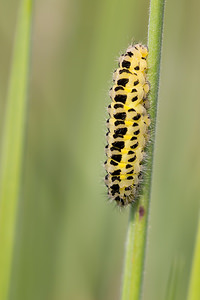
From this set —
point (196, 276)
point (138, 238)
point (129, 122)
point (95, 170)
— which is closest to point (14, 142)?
point (129, 122)

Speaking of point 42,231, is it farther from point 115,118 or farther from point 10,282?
point 115,118

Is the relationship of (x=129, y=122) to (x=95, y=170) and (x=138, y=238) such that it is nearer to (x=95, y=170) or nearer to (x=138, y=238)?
(x=138, y=238)

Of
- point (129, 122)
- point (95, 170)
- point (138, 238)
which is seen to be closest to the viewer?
point (138, 238)

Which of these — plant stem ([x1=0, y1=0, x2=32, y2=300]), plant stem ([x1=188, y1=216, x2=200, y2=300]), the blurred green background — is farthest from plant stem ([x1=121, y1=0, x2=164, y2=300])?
the blurred green background

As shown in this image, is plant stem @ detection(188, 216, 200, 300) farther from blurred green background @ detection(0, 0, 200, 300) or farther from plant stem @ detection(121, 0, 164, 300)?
blurred green background @ detection(0, 0, 200, 300)

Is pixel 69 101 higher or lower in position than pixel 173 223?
higher

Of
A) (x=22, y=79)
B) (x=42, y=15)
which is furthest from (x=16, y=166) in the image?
(x=42, y=15)

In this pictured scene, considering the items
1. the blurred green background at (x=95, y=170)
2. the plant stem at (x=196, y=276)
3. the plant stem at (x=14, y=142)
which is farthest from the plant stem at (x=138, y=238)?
the blurred green background at (x=95, y=170)
